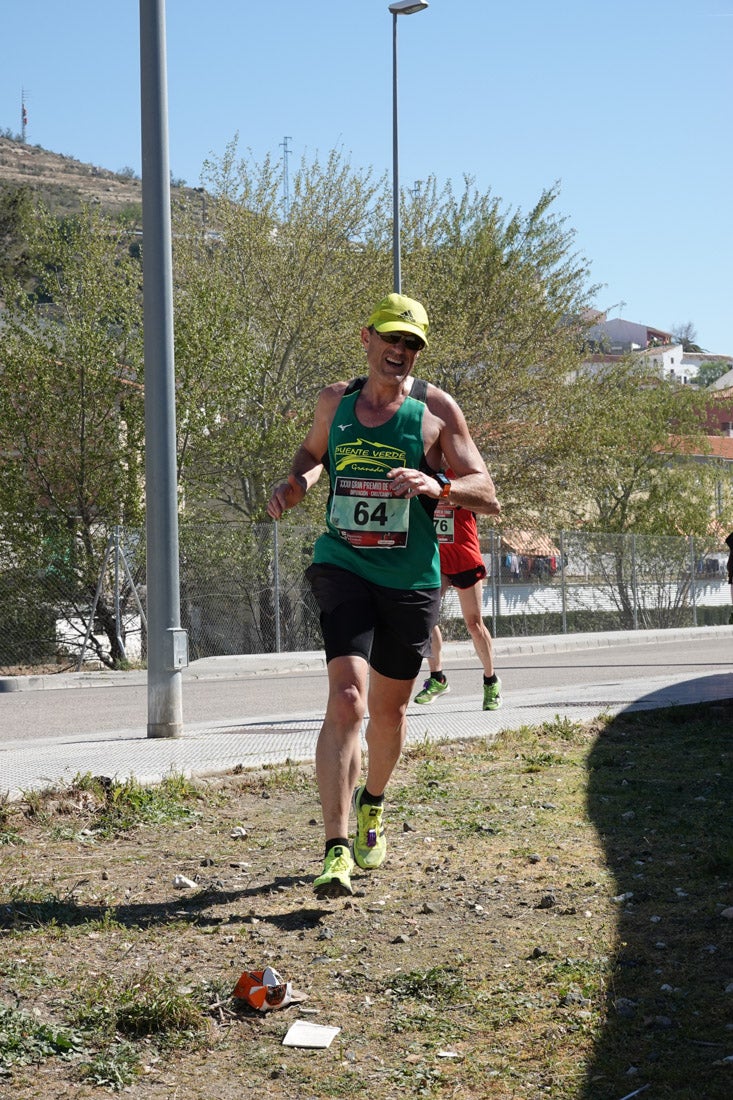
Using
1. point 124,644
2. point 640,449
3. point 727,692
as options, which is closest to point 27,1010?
point 727,692

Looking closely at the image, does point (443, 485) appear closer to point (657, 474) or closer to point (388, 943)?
point (388, 943)

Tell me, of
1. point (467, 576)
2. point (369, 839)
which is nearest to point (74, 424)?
point (467, 576)

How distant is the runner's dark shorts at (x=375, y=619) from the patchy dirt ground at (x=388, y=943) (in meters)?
0.75

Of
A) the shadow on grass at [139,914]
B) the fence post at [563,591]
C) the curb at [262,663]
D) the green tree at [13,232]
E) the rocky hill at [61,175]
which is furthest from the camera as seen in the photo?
the rocky hill at [61,175]

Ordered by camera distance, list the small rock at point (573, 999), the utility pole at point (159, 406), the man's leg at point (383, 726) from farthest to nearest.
Answer: the utility pole at point (159, 406) → the man's leg at point (383, 726) → the small rock at point (573, 999)

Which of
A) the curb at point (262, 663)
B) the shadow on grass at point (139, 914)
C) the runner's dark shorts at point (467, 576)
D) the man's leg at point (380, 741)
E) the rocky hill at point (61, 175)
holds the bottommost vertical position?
the curb at point (262, 663)

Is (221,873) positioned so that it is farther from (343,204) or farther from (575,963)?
(343,204)

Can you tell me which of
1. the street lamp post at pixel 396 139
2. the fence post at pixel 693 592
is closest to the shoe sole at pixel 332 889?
the street lamp post at pixel 396 139

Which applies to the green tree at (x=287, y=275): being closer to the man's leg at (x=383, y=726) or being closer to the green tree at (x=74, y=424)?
the green tree at (x=74, y=424)

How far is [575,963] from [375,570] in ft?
5.30

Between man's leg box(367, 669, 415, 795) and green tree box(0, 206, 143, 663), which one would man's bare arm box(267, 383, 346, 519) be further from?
green tree box(0, 206, 143, 663)

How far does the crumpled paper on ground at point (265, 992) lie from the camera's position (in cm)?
335

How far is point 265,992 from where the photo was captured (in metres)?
3.36

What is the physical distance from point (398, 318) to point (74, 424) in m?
16.5
